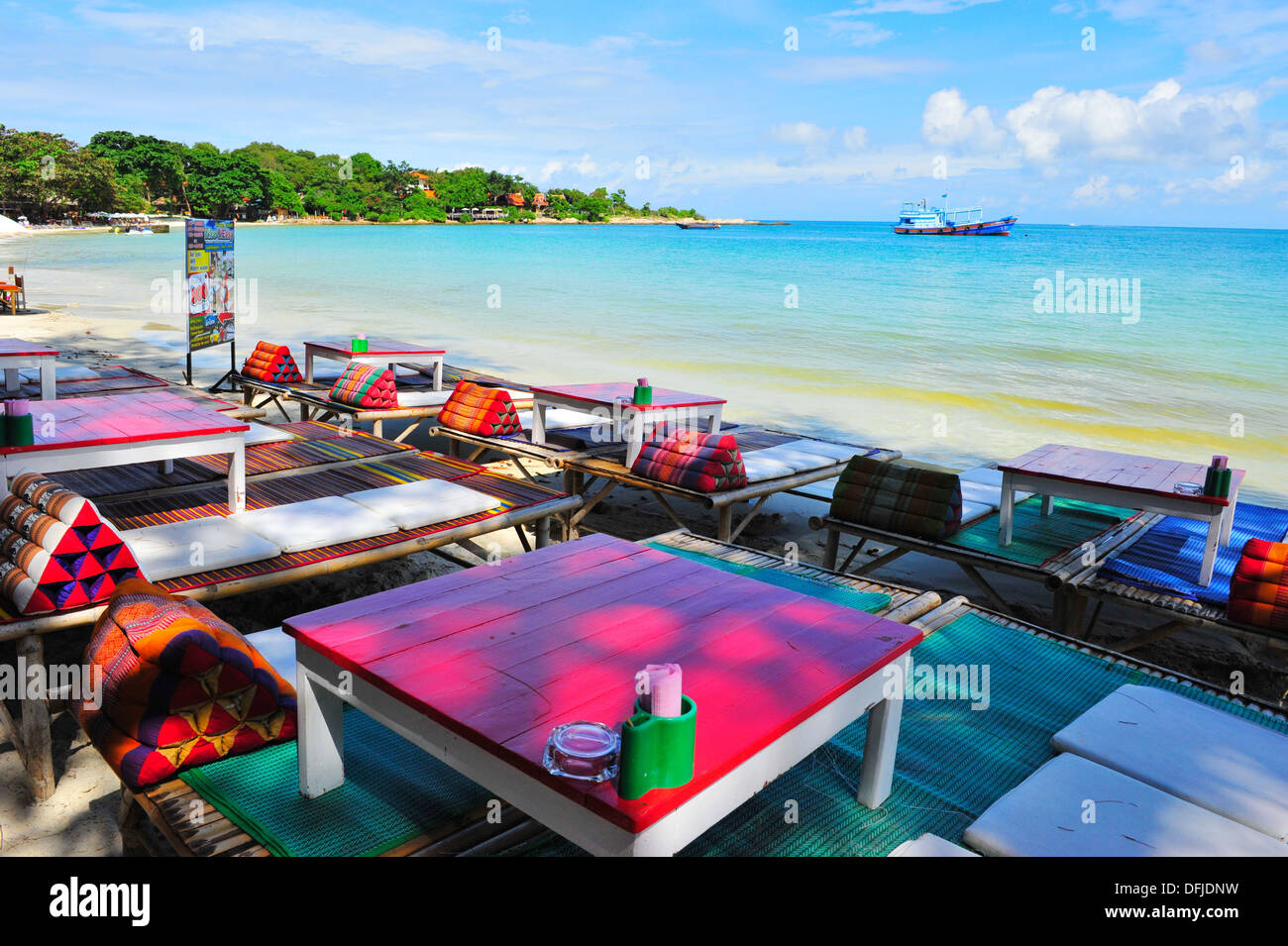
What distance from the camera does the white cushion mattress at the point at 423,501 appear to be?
5.37 m

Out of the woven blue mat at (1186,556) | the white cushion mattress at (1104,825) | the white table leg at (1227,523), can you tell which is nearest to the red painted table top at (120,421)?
the white cushion mattress at (1104,825)

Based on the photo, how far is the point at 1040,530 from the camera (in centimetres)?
627

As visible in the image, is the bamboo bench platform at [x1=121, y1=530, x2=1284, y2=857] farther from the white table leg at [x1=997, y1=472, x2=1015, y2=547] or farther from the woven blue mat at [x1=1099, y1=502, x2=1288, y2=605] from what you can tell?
the white table leg at [x1=997, y1=472, x2=1015, y2=547]

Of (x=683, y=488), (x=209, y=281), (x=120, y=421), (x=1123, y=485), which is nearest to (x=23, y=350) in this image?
(x=209, y=281)

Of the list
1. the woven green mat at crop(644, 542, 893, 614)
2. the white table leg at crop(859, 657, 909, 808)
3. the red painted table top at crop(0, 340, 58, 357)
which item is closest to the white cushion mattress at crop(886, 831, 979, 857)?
the white table leg at crop(859, 657, 909, 808)

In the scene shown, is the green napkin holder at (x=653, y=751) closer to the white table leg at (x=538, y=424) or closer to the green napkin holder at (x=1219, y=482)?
the green napkin holder at (x=1219, y=482)

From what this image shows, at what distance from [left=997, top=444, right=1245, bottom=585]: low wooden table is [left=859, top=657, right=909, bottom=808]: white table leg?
3.14m

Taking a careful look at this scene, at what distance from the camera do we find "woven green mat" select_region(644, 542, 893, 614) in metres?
4.57

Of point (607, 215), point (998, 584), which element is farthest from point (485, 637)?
point (607, 215)

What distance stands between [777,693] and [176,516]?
404 cm

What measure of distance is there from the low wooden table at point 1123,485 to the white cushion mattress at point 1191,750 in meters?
2.00

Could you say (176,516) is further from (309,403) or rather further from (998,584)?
(998,584)

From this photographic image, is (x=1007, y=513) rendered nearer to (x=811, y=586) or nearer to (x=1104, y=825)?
(x=811, y=586)

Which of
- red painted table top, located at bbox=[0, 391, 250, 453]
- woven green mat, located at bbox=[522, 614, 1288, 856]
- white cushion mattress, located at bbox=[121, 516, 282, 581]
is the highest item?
red painted table top, located at bbox=[0, 391, 250, 453]
